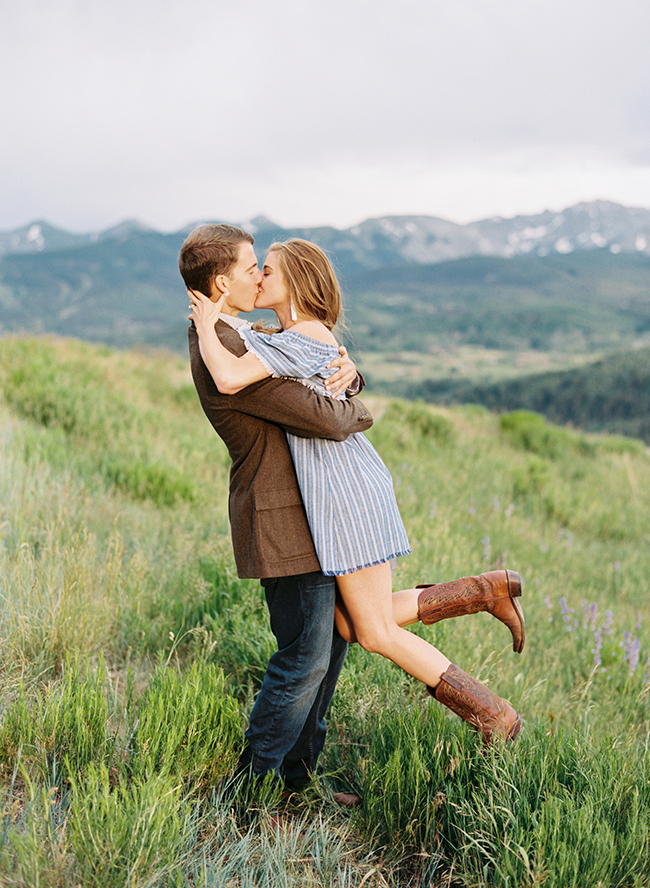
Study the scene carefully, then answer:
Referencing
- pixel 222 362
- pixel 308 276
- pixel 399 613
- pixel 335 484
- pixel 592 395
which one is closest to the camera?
pixel 222 362

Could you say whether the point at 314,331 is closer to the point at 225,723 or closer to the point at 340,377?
the point at 340,377

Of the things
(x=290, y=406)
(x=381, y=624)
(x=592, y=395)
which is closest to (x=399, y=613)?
(x=381, y=624)

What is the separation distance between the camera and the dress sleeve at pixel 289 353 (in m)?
1.96

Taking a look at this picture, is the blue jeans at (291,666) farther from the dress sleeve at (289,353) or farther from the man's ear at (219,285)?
the man's ear at (219,285)

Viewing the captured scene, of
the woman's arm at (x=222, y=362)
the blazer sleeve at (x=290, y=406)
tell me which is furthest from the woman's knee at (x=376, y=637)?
the woman's arm at (x=222, y=362)

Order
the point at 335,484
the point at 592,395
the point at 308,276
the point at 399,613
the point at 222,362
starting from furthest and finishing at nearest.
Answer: the point at 592,395 < the point at 399,613 < the point at 308,276 < the point at 335,484 < the point at 222,362

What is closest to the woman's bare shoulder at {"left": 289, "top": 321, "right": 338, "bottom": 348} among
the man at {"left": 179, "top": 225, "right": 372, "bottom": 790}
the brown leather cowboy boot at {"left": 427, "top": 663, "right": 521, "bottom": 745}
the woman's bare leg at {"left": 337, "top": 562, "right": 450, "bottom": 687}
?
the man at {"left": 179, "top": 225, "right": 372, "bottom": 790}

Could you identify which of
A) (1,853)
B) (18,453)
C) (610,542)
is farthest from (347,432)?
(610,542)

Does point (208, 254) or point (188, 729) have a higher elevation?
point (208, 254)

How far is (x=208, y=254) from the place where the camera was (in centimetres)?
205

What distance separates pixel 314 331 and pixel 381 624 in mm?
1008

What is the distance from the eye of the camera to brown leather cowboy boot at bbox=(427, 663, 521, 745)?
7.02 ft

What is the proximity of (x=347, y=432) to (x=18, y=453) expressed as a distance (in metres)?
3.97

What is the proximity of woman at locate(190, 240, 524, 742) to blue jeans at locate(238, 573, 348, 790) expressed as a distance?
0.11 meters
